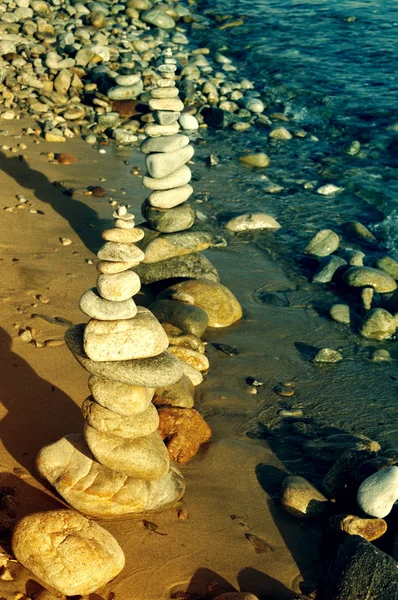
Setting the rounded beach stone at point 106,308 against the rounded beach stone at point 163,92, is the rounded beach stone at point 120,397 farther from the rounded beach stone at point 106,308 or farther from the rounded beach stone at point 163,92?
the rounded beach stone at point 163,92

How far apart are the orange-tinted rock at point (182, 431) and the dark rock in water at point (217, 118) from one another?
11173 mm

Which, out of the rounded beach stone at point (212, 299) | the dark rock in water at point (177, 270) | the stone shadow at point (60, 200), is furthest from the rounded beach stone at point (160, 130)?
the rounded beach stone at point (212, 299)

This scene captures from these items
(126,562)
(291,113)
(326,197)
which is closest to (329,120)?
(291,113)

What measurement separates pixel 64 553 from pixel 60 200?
745 cm

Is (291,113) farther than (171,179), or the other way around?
(291,113)

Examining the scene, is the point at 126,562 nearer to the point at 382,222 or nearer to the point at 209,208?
the point at 209,208

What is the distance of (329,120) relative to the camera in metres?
18.0

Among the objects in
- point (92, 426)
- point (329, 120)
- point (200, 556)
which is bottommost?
point (329, 120)

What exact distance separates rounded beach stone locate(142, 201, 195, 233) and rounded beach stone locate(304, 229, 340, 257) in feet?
7.30

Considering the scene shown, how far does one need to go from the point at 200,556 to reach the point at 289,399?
261cm

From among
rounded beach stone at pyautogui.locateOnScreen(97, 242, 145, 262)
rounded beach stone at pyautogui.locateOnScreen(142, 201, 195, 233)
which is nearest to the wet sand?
rounded beach stone at pyautogui.locateOnScreen(142, 201, 195, 233)

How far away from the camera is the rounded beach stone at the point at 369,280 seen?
408 inches

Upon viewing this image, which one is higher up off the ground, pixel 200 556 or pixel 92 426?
pixel 92 426

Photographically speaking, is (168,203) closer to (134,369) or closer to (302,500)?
(134,369)
